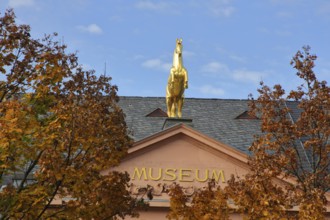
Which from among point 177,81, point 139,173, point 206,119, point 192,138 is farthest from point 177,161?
point 206,119

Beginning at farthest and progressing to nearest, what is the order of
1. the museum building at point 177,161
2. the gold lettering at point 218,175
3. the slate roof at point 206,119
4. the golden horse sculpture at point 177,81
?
1. the slate roof at point 206,119
2. the gold lettering at point 218,175
3. the golden horse sculpture at point 177,81
4. the museum building at point 177,161

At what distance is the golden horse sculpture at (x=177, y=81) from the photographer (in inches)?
1070

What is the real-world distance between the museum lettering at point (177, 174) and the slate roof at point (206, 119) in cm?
220

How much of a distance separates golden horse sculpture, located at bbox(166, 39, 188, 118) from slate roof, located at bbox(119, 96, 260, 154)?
1357mm

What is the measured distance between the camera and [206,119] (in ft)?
113

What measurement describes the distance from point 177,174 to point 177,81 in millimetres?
3732

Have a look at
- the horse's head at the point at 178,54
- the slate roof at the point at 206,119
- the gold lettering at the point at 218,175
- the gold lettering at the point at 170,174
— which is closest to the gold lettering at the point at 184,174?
the gold lettering at the point at 170,174

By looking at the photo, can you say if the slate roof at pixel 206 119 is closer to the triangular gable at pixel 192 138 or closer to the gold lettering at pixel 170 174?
the triangular gable at pixel 192 138

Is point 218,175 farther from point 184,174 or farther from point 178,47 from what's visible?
point 178,47

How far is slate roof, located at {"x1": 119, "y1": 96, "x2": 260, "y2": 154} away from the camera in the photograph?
31.7 meters

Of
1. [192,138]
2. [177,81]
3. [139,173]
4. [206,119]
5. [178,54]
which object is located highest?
[178,54]

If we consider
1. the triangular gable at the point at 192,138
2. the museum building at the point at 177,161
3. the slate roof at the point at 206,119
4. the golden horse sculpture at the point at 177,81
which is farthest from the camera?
the slate roof at the point at 206,119

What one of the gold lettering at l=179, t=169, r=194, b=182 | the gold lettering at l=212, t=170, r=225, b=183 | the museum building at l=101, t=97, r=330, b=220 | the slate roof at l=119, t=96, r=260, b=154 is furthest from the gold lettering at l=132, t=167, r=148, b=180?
the slate roof at l=119, t=96, r=260, b=154

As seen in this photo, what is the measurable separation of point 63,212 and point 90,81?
3.10 metres
